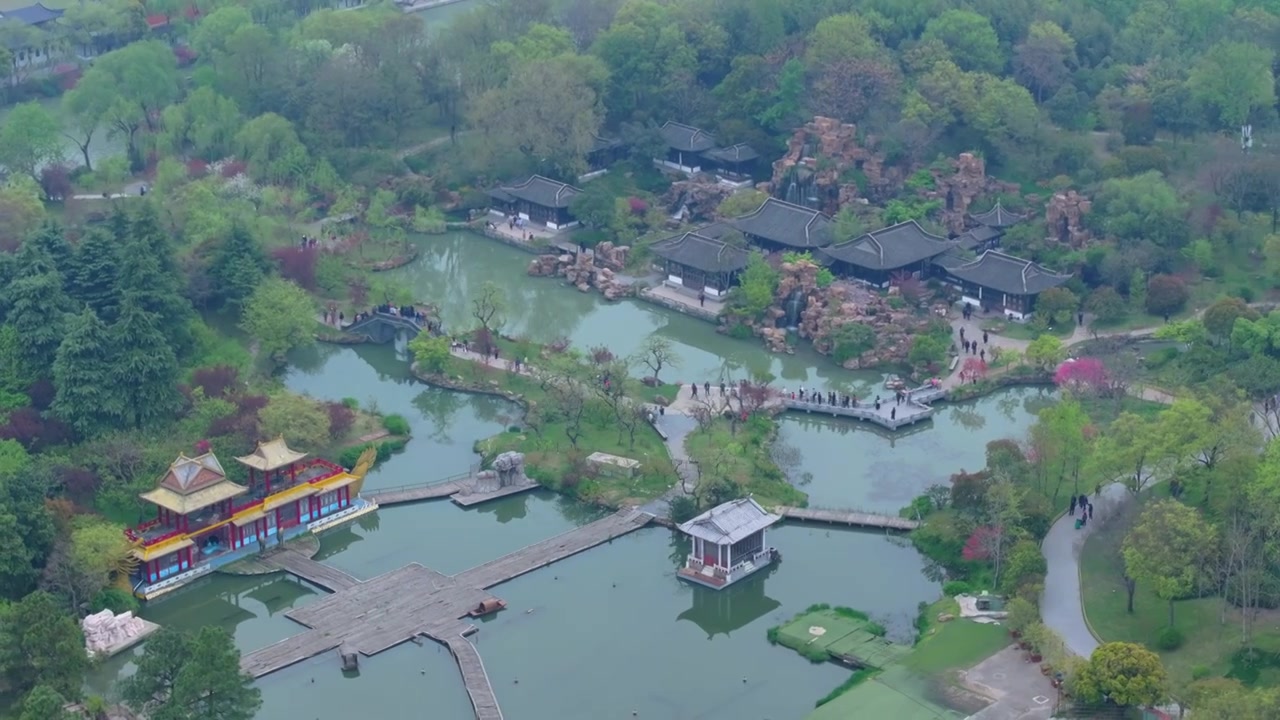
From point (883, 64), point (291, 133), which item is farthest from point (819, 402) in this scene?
point (291, 133)

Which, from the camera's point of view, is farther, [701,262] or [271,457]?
[701,262]

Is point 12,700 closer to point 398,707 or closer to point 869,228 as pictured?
point 398,707

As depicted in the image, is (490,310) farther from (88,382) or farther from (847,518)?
(847,518)

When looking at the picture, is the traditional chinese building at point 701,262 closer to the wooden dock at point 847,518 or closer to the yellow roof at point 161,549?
the wooden dock at point 847,518

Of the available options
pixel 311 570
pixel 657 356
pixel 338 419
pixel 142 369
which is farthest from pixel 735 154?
pixel 311 570

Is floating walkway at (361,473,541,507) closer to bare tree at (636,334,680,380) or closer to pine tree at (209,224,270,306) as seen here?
bare tree at (636,334,680,380)

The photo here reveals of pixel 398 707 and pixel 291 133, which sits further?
pixel 291 133

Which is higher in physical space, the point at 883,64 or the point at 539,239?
the point at 883,64
